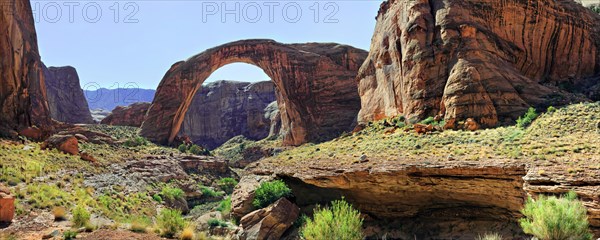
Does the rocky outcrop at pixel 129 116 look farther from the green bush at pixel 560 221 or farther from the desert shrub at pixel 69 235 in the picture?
the green bush at pixel 560 221

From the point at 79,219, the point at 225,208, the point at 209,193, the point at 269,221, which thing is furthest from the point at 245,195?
the point at 209,193

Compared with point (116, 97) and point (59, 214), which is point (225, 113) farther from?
point (59, 214)

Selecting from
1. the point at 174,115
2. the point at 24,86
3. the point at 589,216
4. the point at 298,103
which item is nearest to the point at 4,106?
the point at 24,86

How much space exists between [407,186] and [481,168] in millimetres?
3233

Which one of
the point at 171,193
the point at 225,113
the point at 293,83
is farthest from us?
the point at 225,113

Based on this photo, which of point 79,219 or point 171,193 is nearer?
point 79,219

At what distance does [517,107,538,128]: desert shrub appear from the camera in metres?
17.3

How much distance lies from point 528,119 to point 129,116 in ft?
186

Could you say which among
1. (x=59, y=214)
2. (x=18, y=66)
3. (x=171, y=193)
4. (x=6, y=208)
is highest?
(x=18, y=66)

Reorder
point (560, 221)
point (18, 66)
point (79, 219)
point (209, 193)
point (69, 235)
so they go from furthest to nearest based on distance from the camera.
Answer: point (209, 193), point (18, 66), point (79, 219), point (69, 235), point (560, 221)

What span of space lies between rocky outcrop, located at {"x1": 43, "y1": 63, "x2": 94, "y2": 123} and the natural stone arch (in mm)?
35731

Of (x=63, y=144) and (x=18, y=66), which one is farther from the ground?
(x=18, y=66)

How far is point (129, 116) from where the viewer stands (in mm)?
60219

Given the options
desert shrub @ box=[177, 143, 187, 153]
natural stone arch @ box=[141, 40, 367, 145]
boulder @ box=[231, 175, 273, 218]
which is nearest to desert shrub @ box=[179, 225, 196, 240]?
boulder @ box=[231, 175, 273, 218]
